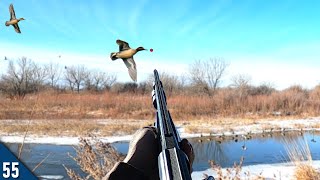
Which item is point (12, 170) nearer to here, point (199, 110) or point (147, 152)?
point (147, 152)

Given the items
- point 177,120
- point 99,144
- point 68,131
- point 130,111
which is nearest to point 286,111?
point 177,120

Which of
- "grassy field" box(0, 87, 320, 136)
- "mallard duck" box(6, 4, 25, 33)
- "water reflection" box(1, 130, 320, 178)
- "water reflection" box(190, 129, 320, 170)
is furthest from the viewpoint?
"grassy field" box(0, 87, 320, 136)

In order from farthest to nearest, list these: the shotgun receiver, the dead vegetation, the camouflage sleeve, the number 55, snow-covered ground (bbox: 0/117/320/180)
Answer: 1. snow-covered ground (bbox: 0/117/320/180)
2. the dead vegetation
3. the number 55
4. the camouflage sleeve
5. the shotgun receiver

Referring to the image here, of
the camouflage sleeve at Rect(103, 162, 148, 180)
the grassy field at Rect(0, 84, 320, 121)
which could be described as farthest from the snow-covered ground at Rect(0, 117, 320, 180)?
the grassy field at Rect(0, 84, 320, 121)

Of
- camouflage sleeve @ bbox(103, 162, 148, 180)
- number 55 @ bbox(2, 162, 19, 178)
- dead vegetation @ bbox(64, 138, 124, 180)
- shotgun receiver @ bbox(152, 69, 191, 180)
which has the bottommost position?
dead vegetation @ bbox(64, 138, 124, 180)

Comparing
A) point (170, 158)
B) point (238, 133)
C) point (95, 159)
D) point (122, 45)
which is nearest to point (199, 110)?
point (238, 133)

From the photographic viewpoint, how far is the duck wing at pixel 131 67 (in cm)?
67

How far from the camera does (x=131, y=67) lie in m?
0.68

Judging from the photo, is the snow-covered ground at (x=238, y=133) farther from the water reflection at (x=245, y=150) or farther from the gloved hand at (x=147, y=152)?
A: the gloved hand at (x=147, y=152)

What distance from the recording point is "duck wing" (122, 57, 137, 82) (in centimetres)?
67

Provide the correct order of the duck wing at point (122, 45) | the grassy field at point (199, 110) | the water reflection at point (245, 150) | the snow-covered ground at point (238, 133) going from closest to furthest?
the duck wing at point (122, 45), the snow-covered ground at point (238, 133), the water reflection at point (245, 150), the grassy field at point (199, 110)

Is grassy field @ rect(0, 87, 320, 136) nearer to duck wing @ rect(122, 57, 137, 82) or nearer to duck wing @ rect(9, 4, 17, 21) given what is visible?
duck wing @ rect(9, 4, 17, 21)

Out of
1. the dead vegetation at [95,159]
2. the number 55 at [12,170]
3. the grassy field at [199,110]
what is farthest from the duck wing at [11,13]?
the grassy field at [199,110]

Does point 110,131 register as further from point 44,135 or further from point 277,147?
point 277,147
